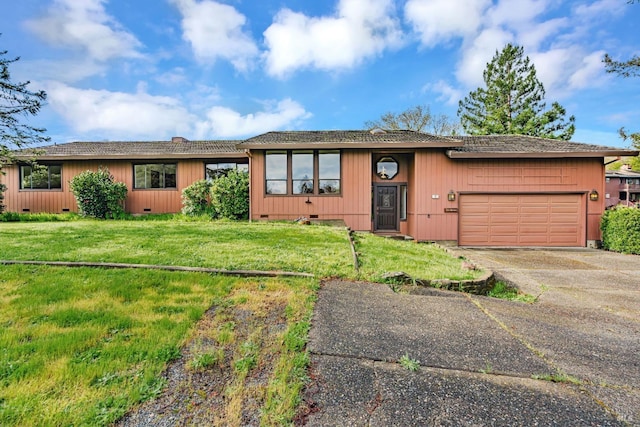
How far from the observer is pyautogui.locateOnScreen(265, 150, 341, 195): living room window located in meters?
10.8

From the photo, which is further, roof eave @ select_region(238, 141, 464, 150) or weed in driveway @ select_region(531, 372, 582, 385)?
roof eave @ select_region(238, 141, 464, 150)

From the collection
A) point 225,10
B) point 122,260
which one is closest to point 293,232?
point 122,260

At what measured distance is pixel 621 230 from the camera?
30.8 feet

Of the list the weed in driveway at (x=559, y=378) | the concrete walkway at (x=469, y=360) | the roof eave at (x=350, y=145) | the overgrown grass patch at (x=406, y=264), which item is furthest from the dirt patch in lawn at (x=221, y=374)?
the roof eave at (x=350, y=145)

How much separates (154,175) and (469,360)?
13.4 meters

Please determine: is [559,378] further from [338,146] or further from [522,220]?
[522,220]

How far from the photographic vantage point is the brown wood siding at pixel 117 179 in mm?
12367

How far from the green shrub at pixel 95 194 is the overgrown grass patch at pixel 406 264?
10.2m

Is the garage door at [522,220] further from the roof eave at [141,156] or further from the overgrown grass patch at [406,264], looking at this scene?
the roof eave at [141,156]

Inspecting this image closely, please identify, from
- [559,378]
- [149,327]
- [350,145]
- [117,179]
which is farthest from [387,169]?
[117,179]

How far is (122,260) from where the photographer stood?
4930mm

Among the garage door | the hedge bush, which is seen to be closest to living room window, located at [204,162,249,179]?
the hedge bush

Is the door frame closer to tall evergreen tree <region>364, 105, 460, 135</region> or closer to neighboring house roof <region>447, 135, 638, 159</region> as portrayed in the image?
neighboring house roof <region>447, 135, 638, 159</region>

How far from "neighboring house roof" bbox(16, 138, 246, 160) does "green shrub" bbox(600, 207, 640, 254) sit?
12.9 metres
